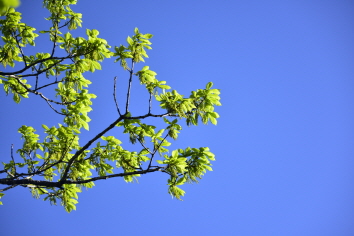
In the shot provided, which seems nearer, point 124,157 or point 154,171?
point 154,171

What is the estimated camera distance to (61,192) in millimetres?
5449

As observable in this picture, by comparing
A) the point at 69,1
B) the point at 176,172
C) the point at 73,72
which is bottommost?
the point at 176,172

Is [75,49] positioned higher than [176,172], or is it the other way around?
[75,49]

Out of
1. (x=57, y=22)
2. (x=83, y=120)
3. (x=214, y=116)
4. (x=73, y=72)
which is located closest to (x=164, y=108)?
(x=214, y=116)

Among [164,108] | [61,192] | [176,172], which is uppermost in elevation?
[164,108]

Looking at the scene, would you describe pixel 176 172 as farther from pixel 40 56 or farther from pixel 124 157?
pixel 40 56

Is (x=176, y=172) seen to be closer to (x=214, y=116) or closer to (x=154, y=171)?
(x=154, y=171)

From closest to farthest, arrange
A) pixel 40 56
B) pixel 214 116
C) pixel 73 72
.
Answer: pixel 214 116 → pixel 73 72 → pixel 40 56

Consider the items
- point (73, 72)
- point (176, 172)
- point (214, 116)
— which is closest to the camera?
point (176, 172)

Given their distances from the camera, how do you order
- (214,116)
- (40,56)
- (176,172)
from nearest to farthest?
1. (176,172)
2. (214,116)
3. (40,56)

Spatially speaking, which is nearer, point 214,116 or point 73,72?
point 214,116

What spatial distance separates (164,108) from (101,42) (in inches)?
59.0

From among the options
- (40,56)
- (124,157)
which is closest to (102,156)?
(124,157)

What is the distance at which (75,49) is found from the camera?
5.09 meters
